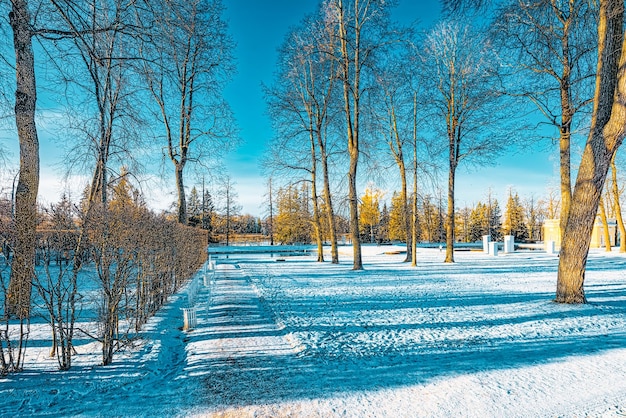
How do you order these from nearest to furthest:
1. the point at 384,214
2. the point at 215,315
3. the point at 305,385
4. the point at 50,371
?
the point at 305,385, the point at 50,371, the point at 215,315, the point at 384,214

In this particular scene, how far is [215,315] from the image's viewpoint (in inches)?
266

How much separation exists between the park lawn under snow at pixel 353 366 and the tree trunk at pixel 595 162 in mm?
657

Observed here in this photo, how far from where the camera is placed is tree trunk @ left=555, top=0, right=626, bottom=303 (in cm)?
682

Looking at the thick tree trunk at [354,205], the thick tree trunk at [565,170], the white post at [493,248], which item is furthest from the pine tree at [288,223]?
the thick tree trunk at [565,170]

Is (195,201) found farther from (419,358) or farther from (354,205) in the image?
(419,358)

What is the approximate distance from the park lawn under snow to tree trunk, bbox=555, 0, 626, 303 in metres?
0.66

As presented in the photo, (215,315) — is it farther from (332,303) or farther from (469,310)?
(469,310)

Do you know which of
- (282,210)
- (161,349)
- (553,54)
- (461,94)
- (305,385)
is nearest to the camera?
(305,385)

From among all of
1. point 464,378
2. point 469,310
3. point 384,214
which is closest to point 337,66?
point 469,310

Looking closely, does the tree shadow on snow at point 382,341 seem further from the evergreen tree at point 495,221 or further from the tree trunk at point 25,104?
the evergreen tree at point 495,221

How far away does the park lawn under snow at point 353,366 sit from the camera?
3.10 meters

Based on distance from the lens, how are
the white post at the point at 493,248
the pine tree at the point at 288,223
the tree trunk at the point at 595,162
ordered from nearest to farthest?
1. the tree trunk at the point at 595,162
2. the white post at the point at 493,248
3. the pine tree at the point at 288,223

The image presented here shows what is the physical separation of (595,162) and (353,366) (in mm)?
6225

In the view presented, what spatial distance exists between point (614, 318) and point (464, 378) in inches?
165
